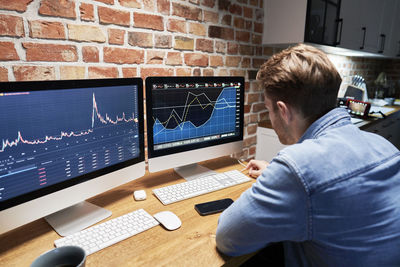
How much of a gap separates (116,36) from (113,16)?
9cm

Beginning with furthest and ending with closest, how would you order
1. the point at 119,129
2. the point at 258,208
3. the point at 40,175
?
the point at 119,129, the point at 40,175, the point at 258,208

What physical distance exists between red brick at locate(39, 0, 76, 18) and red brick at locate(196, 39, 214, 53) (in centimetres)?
79

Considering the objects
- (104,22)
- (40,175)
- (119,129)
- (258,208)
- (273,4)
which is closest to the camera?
(258,208)

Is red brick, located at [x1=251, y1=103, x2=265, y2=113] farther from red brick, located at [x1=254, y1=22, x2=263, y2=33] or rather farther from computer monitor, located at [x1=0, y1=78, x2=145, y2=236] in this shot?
computer monitor, located at [x1=0, y1=78, x2=145, y2=236]

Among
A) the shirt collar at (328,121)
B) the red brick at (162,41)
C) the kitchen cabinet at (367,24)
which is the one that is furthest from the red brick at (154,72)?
the kitchen cabinet at (367,24)

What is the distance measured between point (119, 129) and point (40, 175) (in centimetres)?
32

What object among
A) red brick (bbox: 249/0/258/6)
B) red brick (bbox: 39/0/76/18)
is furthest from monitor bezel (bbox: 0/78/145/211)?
red brick (bbox: 249/0/258/6)

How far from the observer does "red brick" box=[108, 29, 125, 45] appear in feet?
4.33

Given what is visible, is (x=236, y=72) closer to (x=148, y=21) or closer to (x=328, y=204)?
(x=148, y=21)

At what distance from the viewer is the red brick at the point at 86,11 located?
1.21 m

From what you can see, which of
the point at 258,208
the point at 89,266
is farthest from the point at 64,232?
the point at 258,208

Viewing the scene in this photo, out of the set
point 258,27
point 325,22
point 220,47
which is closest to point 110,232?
point 220,47

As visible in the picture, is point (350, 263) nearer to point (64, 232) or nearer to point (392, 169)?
point (392, 169)

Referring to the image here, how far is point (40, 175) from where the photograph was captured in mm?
815
